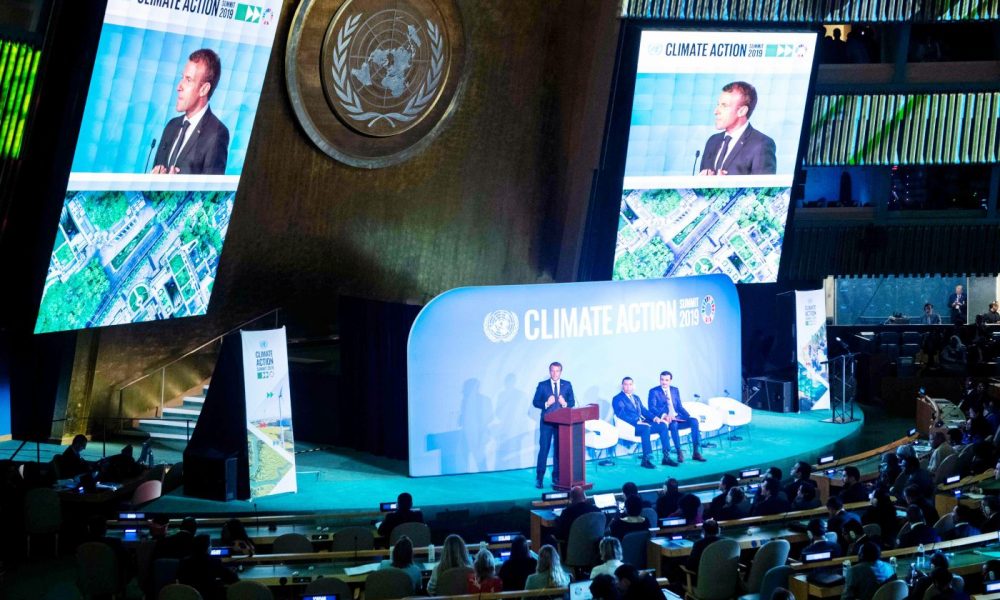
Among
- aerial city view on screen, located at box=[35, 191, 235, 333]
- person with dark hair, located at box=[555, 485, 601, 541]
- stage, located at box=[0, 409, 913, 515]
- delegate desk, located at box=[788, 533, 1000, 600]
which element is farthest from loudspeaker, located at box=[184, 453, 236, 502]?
delegate desk, located at box=[788, 533, 1000, 600]

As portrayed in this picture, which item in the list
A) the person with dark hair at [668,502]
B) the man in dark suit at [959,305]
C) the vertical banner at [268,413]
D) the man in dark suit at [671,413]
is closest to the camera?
the person with dark hair at [668,502]

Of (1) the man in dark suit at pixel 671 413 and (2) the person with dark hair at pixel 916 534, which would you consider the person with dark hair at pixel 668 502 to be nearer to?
(2) the person with dark hair at pixel 916 534

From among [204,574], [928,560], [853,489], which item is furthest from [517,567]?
[853,489]

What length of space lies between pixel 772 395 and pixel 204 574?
10995 mm

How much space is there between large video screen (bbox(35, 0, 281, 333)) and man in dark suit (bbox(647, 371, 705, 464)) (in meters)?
4.92

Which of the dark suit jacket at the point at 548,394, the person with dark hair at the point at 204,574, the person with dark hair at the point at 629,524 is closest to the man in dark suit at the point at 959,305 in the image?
the dark suit jacket at the point at 548,394

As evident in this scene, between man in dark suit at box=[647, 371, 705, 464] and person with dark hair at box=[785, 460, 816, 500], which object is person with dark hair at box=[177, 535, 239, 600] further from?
man in dark suit at box=[647, 371, 705, 464]

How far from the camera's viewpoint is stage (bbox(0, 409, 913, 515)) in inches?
496

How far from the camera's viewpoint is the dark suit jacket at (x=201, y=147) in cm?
1304

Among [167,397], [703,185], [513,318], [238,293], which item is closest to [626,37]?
[703,185]

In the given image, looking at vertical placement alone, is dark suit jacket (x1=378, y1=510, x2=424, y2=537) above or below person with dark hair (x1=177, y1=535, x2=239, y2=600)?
above

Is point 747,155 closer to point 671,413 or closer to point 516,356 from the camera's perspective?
point 671,413

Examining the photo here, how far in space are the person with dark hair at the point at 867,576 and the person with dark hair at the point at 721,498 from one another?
2447 mm

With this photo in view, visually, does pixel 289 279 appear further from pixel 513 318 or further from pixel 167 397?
pixel 513 318
